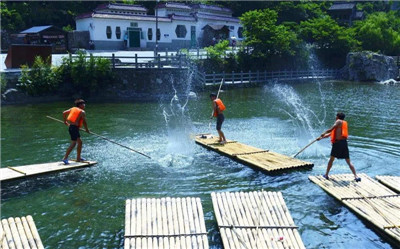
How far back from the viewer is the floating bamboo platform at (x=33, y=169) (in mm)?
11872

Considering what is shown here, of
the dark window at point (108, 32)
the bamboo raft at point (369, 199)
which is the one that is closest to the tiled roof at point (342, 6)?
the dark window at point (108, 32)

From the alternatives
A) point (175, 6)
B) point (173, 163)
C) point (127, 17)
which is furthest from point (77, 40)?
point (173, 163)

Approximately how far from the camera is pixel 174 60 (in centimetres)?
3484

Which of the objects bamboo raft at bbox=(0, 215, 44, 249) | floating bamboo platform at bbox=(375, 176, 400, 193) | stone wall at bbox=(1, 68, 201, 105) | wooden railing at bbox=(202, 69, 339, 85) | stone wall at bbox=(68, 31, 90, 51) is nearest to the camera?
A: bamboo raft at bbox=(0, 215, 44, 249)

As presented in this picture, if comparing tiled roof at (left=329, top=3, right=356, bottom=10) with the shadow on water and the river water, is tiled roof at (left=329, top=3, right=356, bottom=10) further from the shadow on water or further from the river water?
the shadow on water

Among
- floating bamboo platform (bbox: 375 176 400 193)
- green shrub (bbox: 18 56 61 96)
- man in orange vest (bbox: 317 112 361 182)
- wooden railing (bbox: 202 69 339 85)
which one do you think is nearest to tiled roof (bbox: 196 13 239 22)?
wooden railing (bbox: 202 69 339 85)

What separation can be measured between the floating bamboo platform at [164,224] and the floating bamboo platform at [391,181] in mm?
6281

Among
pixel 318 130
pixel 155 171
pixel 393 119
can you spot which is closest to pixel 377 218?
pixel 155 171

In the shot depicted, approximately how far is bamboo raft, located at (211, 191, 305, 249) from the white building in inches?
1352

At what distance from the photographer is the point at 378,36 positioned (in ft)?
181

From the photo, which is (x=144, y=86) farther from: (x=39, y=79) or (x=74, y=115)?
(x=74, y=115)

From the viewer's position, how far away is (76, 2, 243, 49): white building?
4634 centimetres

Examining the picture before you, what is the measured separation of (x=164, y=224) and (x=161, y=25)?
45.3m

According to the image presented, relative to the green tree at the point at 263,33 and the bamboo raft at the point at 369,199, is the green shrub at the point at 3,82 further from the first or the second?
the green tree at the point at 263,33
